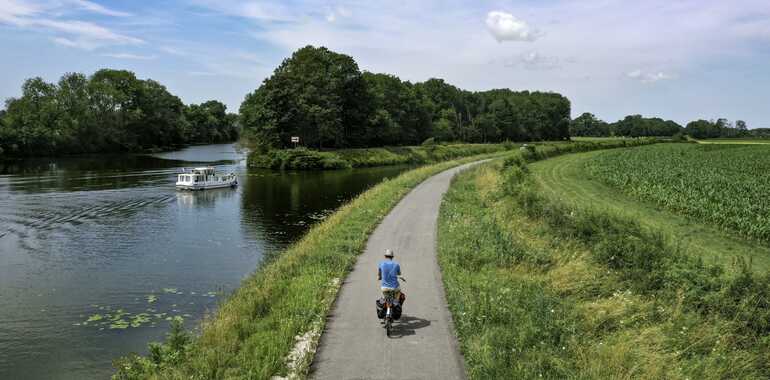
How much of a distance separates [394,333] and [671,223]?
24.2 meters

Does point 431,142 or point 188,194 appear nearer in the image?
point 188,194

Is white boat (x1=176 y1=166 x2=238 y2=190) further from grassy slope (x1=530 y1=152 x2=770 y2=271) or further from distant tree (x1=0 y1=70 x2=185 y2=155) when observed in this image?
distant tree (x1=0 y1=70 x2=185 y2=155)

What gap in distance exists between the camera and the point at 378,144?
104625mm

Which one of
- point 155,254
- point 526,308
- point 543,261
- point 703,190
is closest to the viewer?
→ point 526,308

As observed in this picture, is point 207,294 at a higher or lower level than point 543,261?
lower

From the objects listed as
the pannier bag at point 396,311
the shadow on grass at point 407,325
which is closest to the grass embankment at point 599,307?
the shadow on grass at point 407,325

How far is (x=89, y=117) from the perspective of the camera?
10500 centimetres

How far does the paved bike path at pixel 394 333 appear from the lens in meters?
11.0

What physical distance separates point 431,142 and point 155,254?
3249 inches

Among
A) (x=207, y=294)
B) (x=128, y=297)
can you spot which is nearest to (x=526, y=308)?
(x=207, y=294)

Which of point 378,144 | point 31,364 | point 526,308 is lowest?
point 31,364

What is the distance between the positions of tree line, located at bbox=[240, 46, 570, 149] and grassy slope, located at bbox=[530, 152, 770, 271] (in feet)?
138

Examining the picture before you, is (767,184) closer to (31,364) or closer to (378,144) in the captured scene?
(31,364)

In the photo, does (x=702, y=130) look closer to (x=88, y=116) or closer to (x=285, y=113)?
(x=285, y=113)
